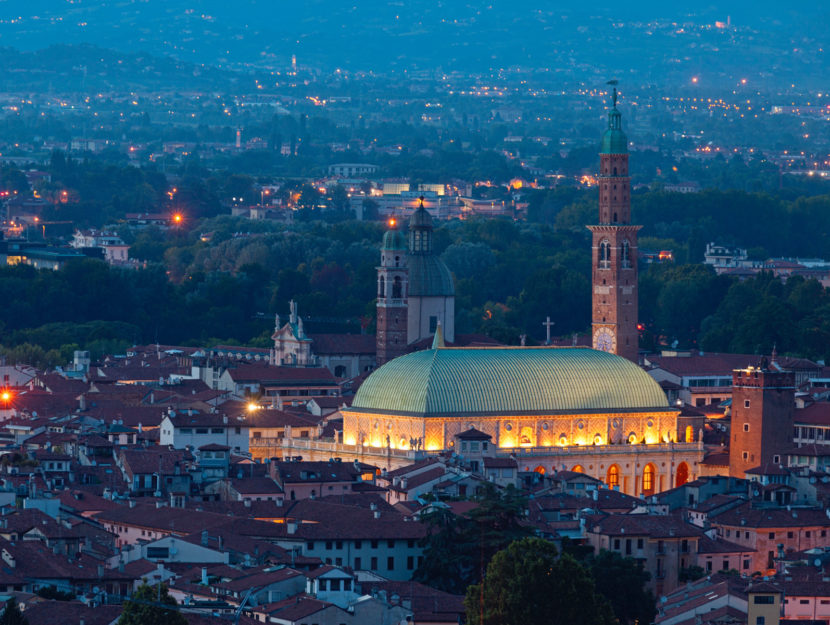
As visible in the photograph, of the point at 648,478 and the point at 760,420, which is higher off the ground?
the point at 760,420

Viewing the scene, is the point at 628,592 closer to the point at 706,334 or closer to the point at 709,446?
the point at 709,446

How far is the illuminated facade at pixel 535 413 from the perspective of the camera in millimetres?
74500

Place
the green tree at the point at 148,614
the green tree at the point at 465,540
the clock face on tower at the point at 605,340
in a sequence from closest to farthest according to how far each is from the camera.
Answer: the green tree at the point at 148,614 → the green tree at the point at 465,540 → the clock face on tower at the point at 605,340

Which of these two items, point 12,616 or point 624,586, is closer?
point 12,616

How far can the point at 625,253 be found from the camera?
3701 inches

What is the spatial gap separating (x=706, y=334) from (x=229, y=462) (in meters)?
50.9

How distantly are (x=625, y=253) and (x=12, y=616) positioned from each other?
51.9 metres

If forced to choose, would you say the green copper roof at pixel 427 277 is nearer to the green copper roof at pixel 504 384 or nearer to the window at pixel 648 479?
the green copper roof at pixel 504 384

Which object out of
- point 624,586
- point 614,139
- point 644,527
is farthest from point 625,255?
point 624,586

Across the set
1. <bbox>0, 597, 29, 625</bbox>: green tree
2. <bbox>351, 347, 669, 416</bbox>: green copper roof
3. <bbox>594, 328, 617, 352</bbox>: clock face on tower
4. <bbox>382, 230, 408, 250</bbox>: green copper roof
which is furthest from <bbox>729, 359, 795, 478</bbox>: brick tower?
<bbox>0, 597, 29, 625</bbox>: green tree

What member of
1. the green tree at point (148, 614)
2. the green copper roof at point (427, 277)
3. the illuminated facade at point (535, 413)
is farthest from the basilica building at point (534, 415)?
the green tree at point (148, 614)

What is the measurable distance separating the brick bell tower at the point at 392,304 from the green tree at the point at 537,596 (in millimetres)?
43456

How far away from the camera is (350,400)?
86.5 meters

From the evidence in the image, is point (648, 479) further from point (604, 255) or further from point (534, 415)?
point (604, 255)
